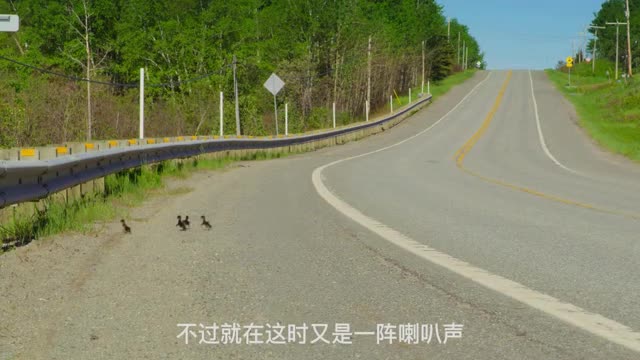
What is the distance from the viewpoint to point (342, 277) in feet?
17.5

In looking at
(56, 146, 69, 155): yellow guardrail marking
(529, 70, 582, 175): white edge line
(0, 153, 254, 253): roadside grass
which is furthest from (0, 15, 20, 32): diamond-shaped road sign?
(529, 70, 582, 175): white edge line

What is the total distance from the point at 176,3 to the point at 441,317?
2823 inches

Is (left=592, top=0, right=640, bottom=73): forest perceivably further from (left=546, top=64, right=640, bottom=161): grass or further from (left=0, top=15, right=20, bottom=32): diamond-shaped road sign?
(left=0, top=15, right=20, bottom=32): diamond-shaped road sign

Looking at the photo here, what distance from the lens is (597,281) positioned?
17.3ft

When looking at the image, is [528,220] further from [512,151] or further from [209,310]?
[512,151]

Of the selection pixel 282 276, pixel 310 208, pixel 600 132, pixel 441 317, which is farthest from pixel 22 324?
pixel 600 132

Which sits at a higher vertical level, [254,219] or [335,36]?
[335,36]

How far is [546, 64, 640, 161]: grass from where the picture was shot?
35781 millimetres

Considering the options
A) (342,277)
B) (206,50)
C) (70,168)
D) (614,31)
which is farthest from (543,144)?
(614,31)

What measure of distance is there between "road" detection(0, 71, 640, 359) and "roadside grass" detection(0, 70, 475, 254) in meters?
0.29

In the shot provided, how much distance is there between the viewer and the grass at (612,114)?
35781 millimetres

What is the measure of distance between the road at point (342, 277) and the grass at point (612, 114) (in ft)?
70.7

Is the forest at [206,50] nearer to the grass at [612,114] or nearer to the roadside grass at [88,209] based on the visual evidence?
the grass at [612,114]

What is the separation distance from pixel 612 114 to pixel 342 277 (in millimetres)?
52083
